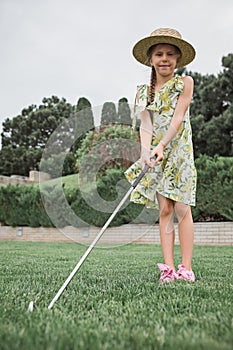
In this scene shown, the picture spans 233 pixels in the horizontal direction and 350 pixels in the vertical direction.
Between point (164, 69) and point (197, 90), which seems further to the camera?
point (197, 90)

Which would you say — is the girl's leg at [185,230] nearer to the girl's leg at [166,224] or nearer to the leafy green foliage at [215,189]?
the girl's leg at [166,224]

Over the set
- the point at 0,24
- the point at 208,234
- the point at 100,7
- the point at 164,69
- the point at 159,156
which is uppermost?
the point at 0,24

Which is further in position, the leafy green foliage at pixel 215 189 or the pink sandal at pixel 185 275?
the leafy green foliage at pixel 215 189

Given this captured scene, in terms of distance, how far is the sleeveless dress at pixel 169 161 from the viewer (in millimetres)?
2736

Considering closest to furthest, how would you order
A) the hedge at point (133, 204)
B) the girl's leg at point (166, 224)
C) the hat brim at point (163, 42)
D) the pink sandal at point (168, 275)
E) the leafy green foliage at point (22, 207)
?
the pink sandal at point (168, 275) < the hat brim at point (163, 42) < the girl's leg at point (166, 224) < the hedge at point (133, 204) < the leafy green foliage at point (22, 207)

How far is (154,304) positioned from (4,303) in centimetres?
62

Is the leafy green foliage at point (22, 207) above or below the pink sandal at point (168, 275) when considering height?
above

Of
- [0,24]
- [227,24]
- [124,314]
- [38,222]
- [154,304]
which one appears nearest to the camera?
[124,314]

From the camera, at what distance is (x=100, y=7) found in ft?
31.8

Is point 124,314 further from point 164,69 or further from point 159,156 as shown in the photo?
point 164,69

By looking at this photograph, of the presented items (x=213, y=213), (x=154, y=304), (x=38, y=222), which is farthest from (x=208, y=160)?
(x=154, y=304)

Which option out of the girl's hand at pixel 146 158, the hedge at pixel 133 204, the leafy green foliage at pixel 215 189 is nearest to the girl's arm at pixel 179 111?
the girl's hand at pixel 146 158

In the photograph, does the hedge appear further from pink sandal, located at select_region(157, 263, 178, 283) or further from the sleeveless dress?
pink sandal, located at select_region(157, 263, 178, 283)

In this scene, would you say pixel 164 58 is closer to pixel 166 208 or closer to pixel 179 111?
pixel 179 111
